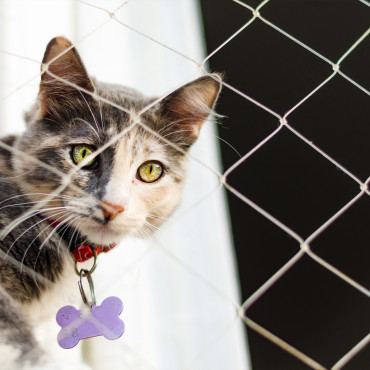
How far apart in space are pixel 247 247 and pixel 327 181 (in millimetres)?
348

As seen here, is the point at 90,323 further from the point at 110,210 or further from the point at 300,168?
the point at 300,168

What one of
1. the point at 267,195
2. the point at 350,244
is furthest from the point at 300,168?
the point at 350,244

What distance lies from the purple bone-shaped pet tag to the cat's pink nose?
0.48 feet

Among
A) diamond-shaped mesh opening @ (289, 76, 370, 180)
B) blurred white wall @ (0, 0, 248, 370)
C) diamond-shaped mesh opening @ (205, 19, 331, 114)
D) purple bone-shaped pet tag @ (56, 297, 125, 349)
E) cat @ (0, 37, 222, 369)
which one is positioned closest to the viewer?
purple bone-shaped pet tag @ (56, 297, 125, 349)

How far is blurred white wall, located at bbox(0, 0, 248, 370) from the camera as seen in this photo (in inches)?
47.7

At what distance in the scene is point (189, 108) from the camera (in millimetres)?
1025

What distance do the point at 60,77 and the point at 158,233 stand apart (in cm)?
47

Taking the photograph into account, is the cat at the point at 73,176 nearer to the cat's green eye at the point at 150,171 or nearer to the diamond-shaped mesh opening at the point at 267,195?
the cat's green eye at the point at 150,171

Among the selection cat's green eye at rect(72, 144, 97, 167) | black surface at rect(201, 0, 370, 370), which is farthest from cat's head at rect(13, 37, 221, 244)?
black surface at rect(201, 0, 370, 370)

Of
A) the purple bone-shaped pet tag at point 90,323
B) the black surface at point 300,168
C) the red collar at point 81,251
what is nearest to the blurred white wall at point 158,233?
the black surface at point 300,168

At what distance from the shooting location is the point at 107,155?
35.1 inches

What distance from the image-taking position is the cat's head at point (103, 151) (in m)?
0.84

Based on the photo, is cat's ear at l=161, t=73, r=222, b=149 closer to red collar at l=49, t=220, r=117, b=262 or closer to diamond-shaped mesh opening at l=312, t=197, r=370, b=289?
red collar at l=49, t=220, r=117, b=262

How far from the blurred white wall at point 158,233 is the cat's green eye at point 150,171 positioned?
16cm
